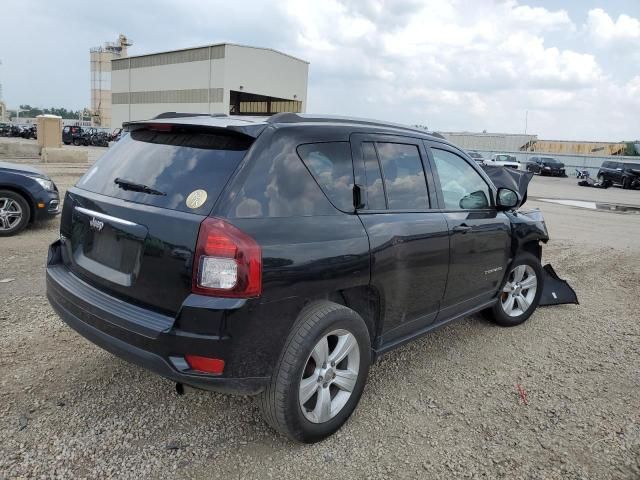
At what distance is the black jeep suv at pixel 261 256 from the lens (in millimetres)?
2396

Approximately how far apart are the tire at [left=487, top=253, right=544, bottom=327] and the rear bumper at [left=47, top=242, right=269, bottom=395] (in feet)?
9.66

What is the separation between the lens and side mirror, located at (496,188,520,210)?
14.0 feet

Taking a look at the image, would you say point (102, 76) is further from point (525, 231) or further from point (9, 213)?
point (525, 231)

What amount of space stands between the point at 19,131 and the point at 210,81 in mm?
22203

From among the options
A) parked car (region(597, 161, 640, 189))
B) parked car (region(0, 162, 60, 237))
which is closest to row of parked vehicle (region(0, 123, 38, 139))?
parked car (region(597, 161, 640, 189))

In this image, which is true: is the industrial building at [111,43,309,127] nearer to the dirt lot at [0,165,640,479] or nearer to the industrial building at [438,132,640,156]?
the industrial building at [438,132,640,156]

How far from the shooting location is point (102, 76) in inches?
3917

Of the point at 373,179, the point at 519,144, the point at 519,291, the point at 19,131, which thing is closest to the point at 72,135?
the point at 19,131

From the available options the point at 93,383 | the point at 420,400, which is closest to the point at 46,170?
the point at 93,383

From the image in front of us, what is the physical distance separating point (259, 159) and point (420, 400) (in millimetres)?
1981

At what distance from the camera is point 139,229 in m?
2.57

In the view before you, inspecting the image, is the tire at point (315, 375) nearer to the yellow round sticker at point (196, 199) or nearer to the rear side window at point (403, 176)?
the yellow round sticker at point (196, 199)

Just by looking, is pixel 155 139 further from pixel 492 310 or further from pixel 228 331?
pixel 492 310

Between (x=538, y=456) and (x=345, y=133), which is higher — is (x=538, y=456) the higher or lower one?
the lower one
